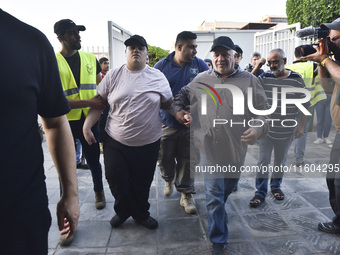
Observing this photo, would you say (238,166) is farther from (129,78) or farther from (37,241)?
(37,241)

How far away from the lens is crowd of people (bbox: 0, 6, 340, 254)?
44.2 inches

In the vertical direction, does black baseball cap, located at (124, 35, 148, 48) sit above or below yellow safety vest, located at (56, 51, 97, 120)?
above

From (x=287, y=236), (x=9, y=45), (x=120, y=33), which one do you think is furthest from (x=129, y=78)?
(x=120, y=33)

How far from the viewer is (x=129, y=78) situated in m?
2.91

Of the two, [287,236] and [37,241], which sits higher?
[37,241]

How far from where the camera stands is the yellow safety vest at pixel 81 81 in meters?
3.20

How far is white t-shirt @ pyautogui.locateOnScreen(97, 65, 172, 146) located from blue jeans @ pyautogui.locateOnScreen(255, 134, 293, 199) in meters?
1.65

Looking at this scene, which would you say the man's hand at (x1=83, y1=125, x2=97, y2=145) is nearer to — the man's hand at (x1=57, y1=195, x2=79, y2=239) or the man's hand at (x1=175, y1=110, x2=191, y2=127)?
the man's hand at (x1=175, y1=110, x2=191, y2=127)

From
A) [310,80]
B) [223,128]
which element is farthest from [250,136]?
[310,80]

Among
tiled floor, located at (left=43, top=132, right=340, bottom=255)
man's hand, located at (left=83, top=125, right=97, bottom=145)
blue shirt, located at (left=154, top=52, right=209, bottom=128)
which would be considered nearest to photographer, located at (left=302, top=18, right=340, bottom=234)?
tiled floor, located at (left=43, top=132, right=340, bottom=255)

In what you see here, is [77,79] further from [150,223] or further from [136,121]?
[150,223]

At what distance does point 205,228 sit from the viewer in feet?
10.2

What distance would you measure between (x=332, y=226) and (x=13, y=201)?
3.14 meters

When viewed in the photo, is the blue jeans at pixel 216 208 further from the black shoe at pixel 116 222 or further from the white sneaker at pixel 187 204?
the black shoe at pixel 116 222
